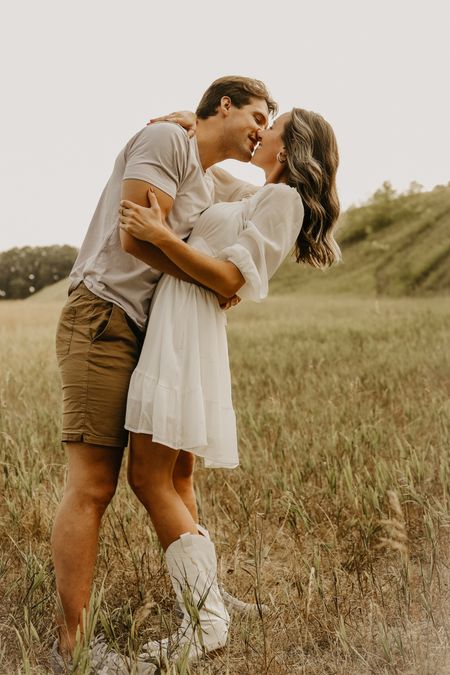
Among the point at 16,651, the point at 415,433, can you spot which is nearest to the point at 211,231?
the point at 16,651

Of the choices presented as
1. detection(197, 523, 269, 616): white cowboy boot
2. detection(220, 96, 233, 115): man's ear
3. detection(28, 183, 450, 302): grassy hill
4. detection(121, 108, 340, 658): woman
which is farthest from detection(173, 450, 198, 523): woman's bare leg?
detection(28, 183, 450, 302): grassy hill

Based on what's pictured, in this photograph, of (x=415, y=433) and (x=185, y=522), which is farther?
(x=415, y=433)

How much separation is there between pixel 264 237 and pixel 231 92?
2.05 ft

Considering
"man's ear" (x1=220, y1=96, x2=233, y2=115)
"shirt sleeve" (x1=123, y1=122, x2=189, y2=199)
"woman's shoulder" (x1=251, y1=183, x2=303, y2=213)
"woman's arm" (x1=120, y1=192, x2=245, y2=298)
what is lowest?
"woman's arm" (x1=120, y1=192, x2=245, y2=298)

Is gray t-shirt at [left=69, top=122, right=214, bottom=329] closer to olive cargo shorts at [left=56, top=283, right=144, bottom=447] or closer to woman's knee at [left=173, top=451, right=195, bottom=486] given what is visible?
olive cargo shorts at [left=56, top=283, right=144, bottom=447]

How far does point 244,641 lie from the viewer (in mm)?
2324

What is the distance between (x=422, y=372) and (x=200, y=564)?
4.78 metres

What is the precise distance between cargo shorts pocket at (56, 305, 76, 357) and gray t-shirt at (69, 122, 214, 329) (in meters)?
0.10

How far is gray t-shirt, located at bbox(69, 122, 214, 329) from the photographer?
7.52 ft

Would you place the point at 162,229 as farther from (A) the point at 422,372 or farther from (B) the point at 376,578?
(A) the point at 422,372

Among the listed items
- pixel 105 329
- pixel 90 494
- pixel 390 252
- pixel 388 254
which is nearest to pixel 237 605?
pixel 90 494

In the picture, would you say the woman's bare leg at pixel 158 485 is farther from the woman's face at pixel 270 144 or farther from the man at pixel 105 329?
the woman's face at pixel 270 144

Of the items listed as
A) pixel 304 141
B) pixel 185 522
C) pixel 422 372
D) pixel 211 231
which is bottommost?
pixel 422 372

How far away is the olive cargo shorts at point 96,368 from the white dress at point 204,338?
0.07 m
